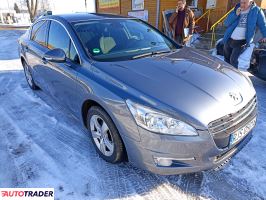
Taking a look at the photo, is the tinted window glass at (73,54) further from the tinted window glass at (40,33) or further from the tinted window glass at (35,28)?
the tinted window glass at (35,28)

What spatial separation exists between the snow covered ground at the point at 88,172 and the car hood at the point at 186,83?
30.8 inches

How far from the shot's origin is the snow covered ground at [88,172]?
2.45 meters

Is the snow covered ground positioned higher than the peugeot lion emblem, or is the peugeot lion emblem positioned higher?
the peugeot lion emblem

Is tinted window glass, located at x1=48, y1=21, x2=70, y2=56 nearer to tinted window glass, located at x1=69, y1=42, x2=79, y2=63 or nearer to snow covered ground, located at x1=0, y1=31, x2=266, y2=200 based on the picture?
tinted window glass, located at x1=69, y1=42, x2=79, y2=63

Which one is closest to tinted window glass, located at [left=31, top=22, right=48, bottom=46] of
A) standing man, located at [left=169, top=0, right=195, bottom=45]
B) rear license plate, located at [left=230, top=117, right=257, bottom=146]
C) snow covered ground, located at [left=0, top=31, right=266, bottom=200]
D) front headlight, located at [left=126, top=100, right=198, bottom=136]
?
snow covered ground, located at [left=0, top=31, right=266, bottom=200]

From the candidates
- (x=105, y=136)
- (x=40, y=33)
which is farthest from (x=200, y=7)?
(x=105, y=136)

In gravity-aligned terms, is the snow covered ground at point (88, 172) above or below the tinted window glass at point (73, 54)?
below

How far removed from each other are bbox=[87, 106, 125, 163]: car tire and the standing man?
12.2 feet

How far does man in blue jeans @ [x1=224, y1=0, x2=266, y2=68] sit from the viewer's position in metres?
4.28

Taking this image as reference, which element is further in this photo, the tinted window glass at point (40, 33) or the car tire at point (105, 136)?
the tinted window glass at point (40, 33)

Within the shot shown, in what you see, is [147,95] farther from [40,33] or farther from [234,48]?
[234,48]

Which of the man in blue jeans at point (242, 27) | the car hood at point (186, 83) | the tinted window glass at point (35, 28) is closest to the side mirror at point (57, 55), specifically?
the car hood at point (186, 83)

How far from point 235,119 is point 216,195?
2.47 feet

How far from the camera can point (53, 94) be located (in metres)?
3.84
